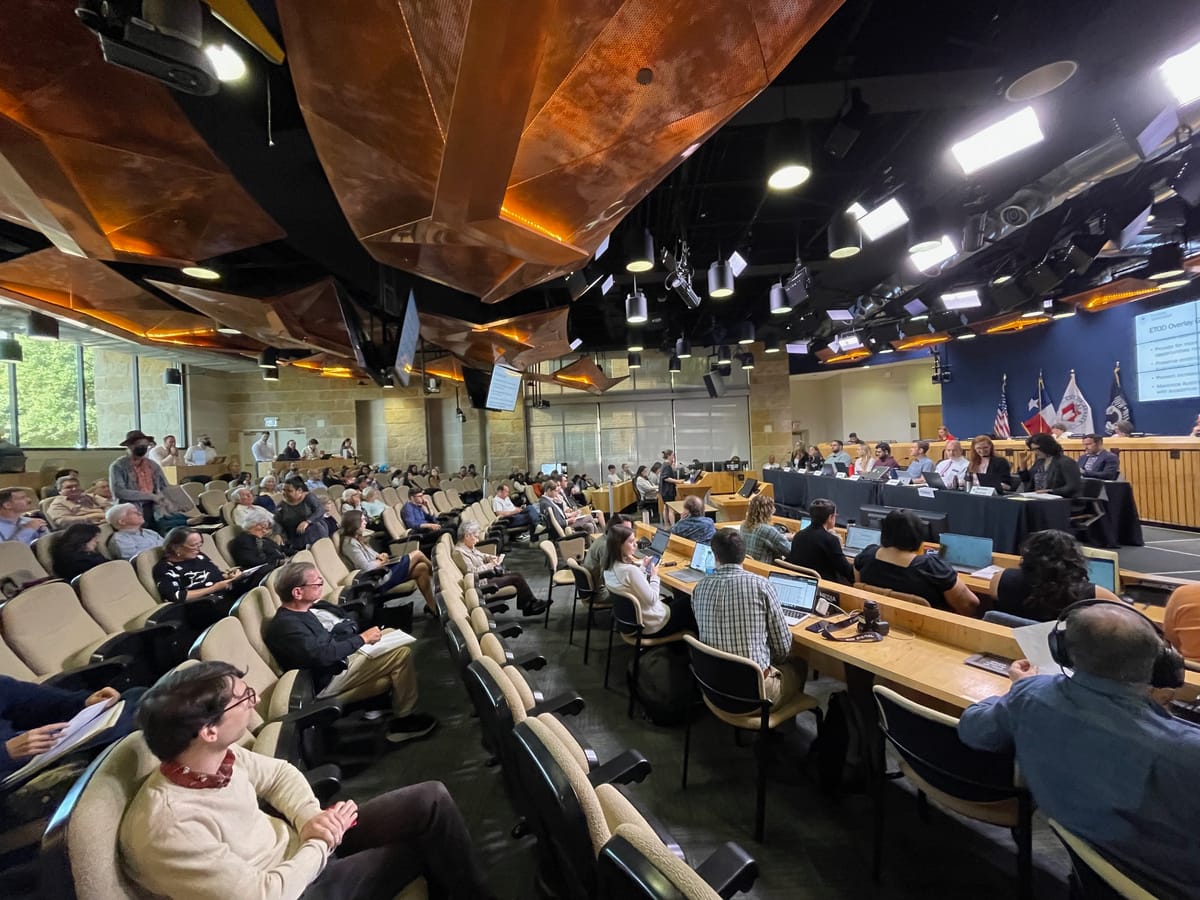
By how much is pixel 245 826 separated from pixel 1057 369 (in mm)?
15582

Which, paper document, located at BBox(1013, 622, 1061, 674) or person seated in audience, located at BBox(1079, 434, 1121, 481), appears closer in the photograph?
paper document, located at BBox(1013, 622, 1061, 674)

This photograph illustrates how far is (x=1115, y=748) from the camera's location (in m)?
1.34

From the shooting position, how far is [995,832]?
2262mm

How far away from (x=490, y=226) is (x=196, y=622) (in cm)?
345

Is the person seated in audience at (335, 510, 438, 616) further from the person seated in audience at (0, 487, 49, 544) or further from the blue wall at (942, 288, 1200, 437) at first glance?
the blue wall at (942, 288, 1200, 437)

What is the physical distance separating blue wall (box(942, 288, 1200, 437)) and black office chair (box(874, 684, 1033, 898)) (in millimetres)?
11598

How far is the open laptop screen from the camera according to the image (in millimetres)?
3037

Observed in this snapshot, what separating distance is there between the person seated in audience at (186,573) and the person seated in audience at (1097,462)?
389 inches

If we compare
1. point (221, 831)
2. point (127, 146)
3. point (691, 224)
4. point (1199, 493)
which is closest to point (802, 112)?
point (691, 224)

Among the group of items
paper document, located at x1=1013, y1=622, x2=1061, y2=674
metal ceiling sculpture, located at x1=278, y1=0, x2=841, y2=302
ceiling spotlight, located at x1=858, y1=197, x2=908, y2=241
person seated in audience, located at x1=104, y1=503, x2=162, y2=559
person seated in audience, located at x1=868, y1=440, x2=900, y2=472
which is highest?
ceiling spotlight, located at x1=858, y1=197, x2=908, y2=241

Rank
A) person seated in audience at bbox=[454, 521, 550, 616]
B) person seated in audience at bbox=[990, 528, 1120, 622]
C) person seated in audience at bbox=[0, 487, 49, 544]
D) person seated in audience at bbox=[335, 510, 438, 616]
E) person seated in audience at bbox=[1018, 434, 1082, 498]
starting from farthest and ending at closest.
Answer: person seated in audience at bbox=[1018, 434, 1082, 498] → person seated in audience at bbox=[335, 510, 438, 616] → person seated in audience at bbox=[454, 521, 550, 616] → person seated in audience at bbox=[0, 487, 49, 544] → person seated in audience at bbox=[990, 528, 1120, 622]

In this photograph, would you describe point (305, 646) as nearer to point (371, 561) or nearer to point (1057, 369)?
point (371, 561)

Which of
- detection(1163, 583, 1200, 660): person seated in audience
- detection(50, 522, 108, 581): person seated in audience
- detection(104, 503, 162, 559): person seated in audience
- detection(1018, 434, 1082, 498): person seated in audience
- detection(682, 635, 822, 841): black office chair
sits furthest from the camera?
detection(1018, 434, 1082, 498): person seated in audience

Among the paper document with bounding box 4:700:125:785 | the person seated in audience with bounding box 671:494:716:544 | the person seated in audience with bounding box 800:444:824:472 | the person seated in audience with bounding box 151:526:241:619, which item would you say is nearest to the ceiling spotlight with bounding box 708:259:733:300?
the person seated in audience with bounding box 671:494:716:544
